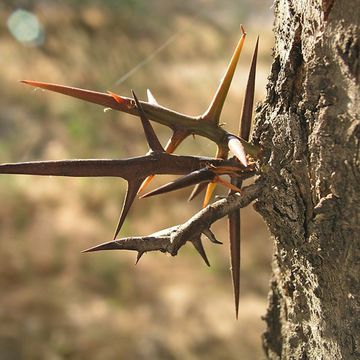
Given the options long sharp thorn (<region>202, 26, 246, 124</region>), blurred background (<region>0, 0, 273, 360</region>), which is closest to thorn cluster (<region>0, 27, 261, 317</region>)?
long sharp thorn (<region>202, 26, 246, 124</region>)

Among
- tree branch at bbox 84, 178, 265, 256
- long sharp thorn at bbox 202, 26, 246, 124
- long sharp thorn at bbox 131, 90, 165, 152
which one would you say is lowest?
tree branch at bbox 84, 178, 265, 256

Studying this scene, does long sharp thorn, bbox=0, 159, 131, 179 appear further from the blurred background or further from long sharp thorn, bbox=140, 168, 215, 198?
the blurred background

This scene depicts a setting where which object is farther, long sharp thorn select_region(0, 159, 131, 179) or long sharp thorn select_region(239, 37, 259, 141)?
long sharp thorn select_region(239, 37, 259, 141)

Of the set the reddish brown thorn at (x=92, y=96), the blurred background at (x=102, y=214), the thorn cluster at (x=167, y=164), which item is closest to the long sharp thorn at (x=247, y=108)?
the thorn cluster at (x=167, y=164)

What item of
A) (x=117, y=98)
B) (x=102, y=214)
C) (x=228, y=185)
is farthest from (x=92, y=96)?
(x=102, y=214)

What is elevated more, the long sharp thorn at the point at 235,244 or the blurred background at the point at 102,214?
the blurred background at the point at 102,214

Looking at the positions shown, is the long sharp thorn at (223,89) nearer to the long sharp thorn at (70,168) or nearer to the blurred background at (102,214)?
the long sharp thorn at (70,168)
